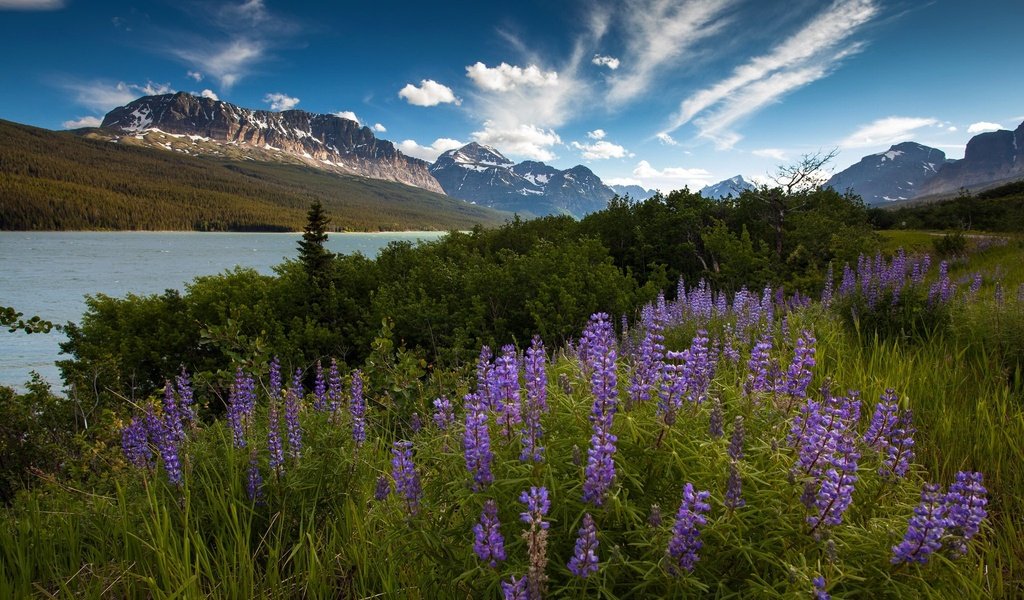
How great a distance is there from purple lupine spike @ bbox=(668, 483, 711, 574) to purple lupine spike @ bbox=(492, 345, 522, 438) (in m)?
0.94

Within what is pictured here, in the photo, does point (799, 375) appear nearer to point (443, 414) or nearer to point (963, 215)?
point (443, 414)

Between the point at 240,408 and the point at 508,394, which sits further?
the point at 240,408

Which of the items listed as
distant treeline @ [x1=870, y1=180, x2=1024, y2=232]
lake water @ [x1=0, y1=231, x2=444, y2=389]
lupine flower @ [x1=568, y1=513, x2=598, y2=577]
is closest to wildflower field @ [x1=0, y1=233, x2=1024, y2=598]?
lupine flower @ [x1=568, y1=513, x2=598, y2=577]

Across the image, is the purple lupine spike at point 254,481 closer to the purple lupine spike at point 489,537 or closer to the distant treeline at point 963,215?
the purple lupine spike at point 489,537

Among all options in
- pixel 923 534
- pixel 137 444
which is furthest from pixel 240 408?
pixel 923 534

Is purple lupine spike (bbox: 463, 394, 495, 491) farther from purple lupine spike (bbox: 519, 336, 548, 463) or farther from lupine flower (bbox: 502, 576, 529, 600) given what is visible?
lupine flower (bbox: 502, 576, 529, 600)

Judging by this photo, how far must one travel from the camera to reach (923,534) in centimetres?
171

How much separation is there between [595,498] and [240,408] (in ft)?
11.1

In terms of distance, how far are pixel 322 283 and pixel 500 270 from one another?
9.24m

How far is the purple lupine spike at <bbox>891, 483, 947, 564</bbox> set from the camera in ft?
5.43

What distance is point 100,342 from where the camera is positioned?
2008 cm

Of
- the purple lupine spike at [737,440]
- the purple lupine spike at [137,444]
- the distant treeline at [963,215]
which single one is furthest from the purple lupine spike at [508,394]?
the distant treeline at [963,215]

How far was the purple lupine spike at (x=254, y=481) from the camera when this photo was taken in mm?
3211

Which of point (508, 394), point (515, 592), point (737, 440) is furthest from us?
point (508, 394)
